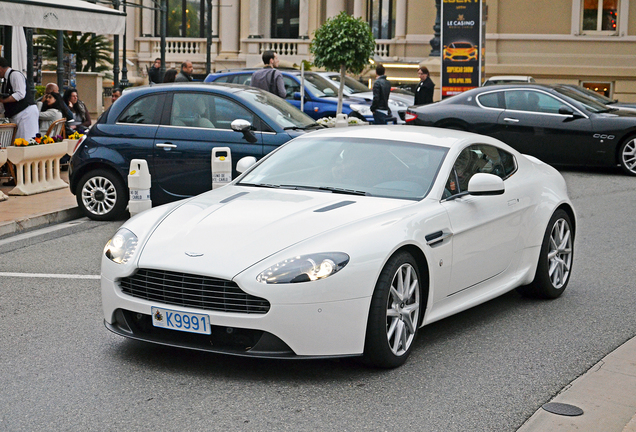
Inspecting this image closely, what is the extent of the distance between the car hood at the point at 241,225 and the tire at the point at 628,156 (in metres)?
10.4

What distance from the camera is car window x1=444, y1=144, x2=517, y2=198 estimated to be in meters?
6.26

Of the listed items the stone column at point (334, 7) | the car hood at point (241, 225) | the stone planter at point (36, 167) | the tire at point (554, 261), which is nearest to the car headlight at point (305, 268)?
the car hood at point (241, 225)

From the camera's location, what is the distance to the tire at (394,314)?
5.11 metres

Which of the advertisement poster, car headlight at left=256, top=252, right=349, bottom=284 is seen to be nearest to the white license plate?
car headlight at left=256, top=252, right=349, bottom=284

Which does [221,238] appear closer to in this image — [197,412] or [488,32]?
[197,412]

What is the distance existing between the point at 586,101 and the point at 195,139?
8078mm

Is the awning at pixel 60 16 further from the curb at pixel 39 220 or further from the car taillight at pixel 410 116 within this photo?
the car taillight at pixel 410 116

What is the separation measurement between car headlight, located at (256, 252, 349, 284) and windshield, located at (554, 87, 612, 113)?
1165 cm

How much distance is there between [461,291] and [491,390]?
3.58ft

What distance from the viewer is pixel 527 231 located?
6.81 metres

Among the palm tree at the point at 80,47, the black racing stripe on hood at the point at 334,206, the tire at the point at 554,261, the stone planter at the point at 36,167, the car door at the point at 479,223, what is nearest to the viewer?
the black racing stripe on hood at the point at 334,206

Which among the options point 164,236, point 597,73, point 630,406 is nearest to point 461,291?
point 630,406

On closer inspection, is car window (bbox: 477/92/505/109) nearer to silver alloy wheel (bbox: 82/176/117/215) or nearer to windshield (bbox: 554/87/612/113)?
windshield (bbox: 554/87/612/113)

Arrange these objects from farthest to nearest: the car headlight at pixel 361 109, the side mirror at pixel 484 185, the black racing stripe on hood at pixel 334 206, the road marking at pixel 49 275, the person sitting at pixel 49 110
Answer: the car headlight at pixel 361 109
the person sitting at pixel 49 110
the road marking at pixel 49 275
the side mirror at pixel 484 185
the black racing stripe on hood at pixel 334 206
